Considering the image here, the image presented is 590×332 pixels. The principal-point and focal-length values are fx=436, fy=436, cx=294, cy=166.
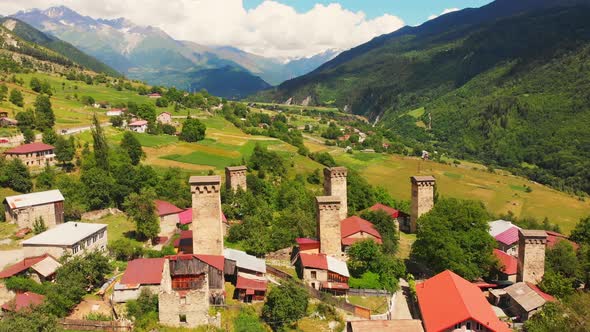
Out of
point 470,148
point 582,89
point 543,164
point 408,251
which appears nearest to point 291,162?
point 408,251

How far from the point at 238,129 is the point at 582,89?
135848 millimetres

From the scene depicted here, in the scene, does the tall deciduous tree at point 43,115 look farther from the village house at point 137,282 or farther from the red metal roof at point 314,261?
the red metal roof at point 314,261

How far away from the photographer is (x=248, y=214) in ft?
163

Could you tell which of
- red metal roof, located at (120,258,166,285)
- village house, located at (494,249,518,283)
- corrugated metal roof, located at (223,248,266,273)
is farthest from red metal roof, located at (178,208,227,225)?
village house, located at (494,249,518,283)

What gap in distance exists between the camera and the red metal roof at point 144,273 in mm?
29297

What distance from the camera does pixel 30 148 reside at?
198ft

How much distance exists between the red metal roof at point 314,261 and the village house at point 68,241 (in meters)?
17.1

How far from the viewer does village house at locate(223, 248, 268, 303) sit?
31.0m

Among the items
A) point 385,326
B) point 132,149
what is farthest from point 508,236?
point 132,149

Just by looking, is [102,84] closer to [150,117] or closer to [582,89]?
[150,117]

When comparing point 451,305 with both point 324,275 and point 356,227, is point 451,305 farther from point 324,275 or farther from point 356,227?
point 356,227

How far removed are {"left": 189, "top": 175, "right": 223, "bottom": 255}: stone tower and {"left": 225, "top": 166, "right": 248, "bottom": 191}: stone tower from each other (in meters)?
21.8

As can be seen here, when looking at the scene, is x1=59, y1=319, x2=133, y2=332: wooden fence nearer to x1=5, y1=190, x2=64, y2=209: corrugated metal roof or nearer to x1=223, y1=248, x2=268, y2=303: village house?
x1=223, y1=248, x2=268, y2=303: village house

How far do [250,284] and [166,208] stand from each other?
750 inches
